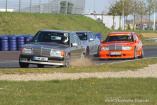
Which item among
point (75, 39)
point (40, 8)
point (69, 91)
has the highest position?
point (40, 8)

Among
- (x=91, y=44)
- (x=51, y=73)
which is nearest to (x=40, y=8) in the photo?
(x=91, y=44)

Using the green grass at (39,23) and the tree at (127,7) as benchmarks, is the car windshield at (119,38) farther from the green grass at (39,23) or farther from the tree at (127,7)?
the tree at (127,7)

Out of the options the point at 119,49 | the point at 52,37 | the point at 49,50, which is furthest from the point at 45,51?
the point at 119,49

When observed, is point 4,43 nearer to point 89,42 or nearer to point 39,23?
point 89,42

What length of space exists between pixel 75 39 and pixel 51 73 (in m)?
4.46

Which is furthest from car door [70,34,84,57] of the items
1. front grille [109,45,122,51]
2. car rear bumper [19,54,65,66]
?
front grille [109,45,122,51]

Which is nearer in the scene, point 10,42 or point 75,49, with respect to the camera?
point 75,49

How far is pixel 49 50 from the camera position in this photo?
14.8m

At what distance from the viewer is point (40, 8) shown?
4769 cm

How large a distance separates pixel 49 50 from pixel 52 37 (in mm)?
1094

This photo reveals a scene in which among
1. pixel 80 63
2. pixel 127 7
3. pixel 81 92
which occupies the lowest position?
pixel 81 92

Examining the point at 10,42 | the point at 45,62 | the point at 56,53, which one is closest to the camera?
the point at 45,62

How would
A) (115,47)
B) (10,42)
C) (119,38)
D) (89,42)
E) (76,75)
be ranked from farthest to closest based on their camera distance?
(10,42)
(89,42)
(119,38)
(115,47)
(76,75)

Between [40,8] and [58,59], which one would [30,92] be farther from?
[40,8]
